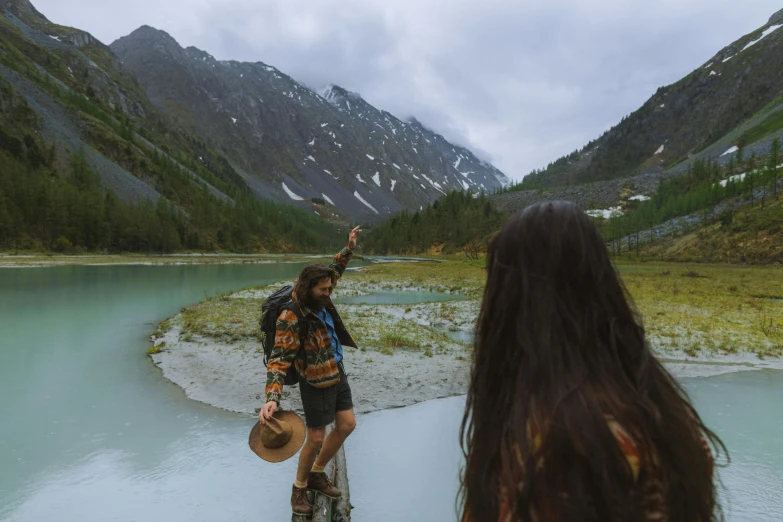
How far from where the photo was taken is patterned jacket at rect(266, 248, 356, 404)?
4.09m

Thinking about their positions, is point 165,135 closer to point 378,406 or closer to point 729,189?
point 729,189

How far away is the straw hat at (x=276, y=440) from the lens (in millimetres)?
3840

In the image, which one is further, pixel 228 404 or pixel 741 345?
pixel 741 345

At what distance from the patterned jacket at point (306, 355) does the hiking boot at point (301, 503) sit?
97 centimetres

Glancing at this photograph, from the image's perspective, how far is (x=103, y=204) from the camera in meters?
78.6

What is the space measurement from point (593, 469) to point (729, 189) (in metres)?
97.5

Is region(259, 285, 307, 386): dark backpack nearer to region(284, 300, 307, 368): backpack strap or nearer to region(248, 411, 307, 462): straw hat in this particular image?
region(284, 300, 307, 368): backpack strap

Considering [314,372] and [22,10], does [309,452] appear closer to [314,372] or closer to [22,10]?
[314,372]

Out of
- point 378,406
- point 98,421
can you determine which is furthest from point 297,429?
point 98,421

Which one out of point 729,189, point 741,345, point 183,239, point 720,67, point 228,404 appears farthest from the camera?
point 720,67

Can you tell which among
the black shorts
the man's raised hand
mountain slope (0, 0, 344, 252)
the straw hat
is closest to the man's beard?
the black shorts

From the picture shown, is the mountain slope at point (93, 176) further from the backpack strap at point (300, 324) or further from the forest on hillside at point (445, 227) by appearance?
the backpack strap at point (300, 324)

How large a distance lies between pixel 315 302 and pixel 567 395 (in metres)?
3.32

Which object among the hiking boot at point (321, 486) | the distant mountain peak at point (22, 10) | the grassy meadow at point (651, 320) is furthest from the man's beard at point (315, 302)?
the distant mountain peak at point (22, 10)
